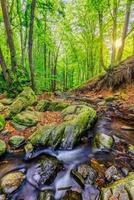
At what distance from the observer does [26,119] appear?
745 cm

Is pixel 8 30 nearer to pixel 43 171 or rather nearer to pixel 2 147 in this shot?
pixel 2 147

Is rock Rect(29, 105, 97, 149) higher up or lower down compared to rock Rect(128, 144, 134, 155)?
higher up

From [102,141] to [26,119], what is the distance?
9.81 ft

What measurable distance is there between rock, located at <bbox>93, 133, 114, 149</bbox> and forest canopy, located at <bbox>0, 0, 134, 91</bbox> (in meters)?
5.32

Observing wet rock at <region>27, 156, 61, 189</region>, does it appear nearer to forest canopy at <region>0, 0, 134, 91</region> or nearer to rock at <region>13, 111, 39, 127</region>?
rock at <region>13, 111, 39, 127</region>

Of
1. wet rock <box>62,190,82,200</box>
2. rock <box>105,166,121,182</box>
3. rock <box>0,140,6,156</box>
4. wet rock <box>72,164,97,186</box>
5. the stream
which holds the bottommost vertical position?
the stream

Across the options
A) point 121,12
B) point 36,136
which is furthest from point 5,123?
point 121,12

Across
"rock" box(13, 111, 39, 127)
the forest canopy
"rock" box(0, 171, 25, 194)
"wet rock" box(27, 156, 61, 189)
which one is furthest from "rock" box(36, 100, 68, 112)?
"rock" box(0, 171, 25, 194)

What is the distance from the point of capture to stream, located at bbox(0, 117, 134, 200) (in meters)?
4.30

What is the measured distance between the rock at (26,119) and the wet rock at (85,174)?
2930mm

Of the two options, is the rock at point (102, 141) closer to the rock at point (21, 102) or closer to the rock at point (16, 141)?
the rock at point (16, 141)

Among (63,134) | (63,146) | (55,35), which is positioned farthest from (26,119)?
(55,35)

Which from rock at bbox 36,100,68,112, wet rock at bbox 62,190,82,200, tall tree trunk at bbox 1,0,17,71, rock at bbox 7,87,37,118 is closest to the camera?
wet rock at bbox 62,190,82,200

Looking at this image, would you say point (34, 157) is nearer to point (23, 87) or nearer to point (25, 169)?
point (25, 169)
